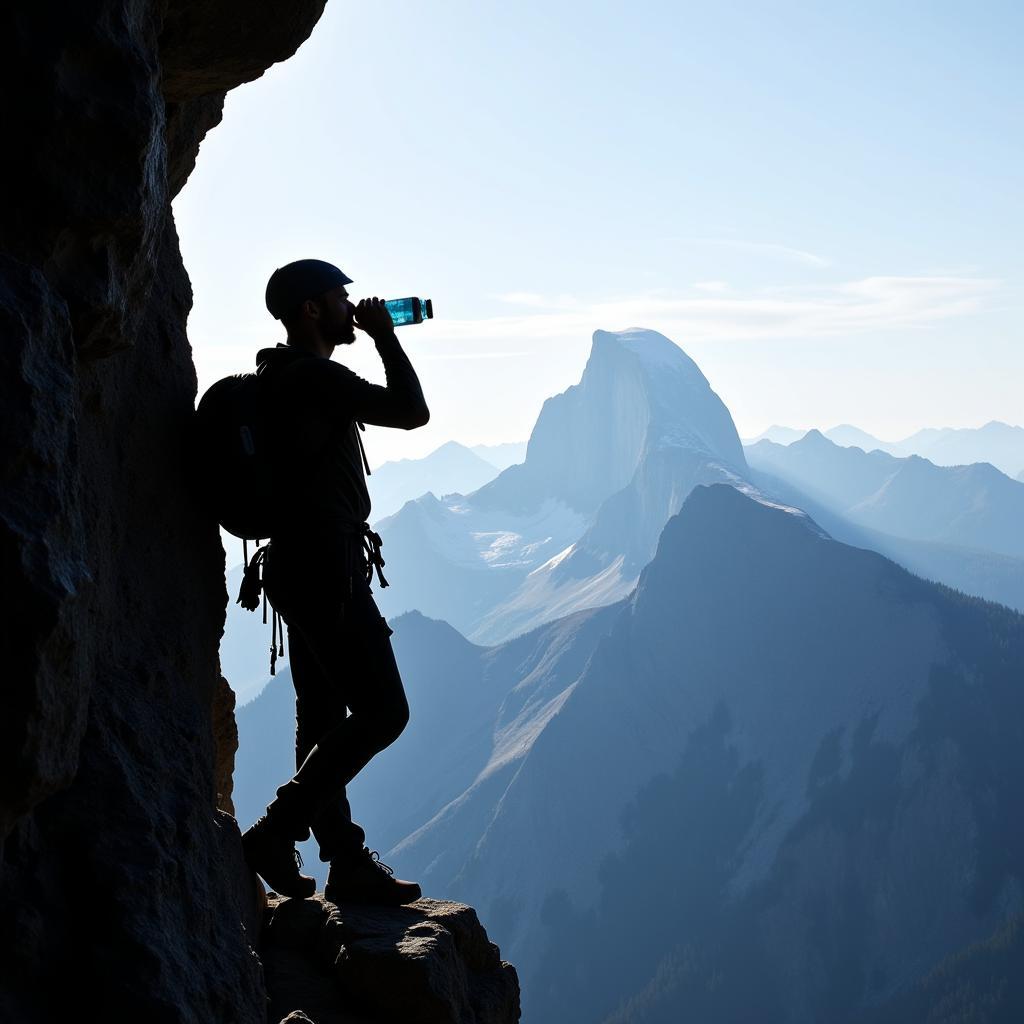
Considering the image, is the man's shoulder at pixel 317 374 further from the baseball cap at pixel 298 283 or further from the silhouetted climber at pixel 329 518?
the baseball cap at pixel 298 283

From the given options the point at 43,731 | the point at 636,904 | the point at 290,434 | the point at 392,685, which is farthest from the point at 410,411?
the point at 636,904

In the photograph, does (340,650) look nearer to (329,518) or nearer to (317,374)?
(329,518)

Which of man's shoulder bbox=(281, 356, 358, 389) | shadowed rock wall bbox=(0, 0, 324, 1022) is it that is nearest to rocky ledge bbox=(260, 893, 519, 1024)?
shadowed rock wall bbox=(0, 0, 324, 1022)

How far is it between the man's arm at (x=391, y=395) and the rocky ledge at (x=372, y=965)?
3.37 meters

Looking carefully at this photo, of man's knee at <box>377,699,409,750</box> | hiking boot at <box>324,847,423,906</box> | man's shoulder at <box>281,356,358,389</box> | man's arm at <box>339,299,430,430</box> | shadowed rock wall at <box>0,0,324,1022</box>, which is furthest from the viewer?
hiking boot at <box>324,847,423,906</box>

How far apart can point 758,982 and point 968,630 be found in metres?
67.3

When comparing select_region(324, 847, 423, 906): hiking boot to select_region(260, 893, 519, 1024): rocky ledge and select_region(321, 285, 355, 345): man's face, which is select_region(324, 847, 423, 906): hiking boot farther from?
select_region(321, 285, 355, 345): man's face

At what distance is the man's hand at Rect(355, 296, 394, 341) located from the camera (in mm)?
7551

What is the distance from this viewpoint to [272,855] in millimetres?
8062

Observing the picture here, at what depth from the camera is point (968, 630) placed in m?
197

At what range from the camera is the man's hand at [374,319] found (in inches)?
297

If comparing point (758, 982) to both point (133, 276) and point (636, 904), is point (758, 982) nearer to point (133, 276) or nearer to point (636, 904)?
point (636, 904)

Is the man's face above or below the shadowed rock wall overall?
above

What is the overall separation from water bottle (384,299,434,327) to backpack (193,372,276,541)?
3.09 ft
